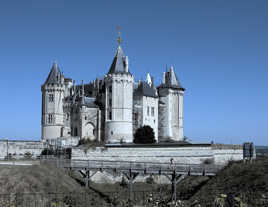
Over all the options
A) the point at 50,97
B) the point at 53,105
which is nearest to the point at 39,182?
the point at 53,105

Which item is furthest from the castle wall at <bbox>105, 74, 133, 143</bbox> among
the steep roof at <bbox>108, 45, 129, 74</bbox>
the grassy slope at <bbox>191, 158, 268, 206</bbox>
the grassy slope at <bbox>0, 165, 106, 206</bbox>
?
the grassy slope at <bbox>191, 158, 268, 206</bbox>

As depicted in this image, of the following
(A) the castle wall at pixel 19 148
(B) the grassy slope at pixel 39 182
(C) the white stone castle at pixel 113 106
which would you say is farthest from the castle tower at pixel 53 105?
(B) the grassy slope at pixel 39 182

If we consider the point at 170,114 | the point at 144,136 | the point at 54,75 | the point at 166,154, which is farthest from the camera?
the point at 170,114

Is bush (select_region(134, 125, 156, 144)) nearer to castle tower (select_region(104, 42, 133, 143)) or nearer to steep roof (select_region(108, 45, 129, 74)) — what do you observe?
castle tower (select_region(104, 42, 133, 143))

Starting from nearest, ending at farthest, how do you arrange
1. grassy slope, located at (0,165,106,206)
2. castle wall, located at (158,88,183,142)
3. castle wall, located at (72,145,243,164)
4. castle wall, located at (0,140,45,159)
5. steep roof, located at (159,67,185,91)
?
grassy slope, located at (0,165,106,206) < castle wall, located at (72,145,243,164) < castle wall, located at (0,140,45,159) < castle wall, located at (158,88,183,142) < steep roof, located at (159,67,185,91)

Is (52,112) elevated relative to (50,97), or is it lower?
lower

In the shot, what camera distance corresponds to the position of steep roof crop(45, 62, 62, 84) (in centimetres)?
5832

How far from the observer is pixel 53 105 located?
58.0 metres

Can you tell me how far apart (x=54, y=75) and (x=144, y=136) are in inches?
653

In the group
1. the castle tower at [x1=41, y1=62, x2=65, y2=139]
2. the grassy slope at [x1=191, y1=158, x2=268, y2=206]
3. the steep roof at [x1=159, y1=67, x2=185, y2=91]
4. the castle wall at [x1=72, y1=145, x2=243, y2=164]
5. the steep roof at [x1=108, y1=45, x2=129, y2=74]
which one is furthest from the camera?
the steep roof at [x1=159, y1=67, x2=185, y2=91]

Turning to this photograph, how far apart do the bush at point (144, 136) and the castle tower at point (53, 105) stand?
39.1 feet

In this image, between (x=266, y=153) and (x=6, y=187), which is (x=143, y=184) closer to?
(x=266, y=153)

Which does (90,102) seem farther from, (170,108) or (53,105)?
(170,108)

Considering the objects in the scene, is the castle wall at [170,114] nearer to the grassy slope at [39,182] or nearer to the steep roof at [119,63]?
the steep roof at [119,63]
